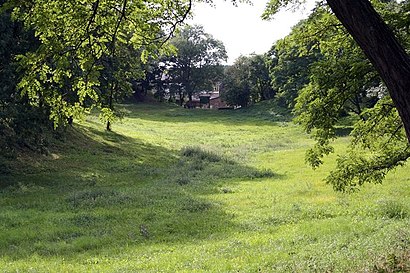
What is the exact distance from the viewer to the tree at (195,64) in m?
81.6

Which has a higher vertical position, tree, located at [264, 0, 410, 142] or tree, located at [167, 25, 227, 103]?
tree, located at [167, 25, 227, 103]

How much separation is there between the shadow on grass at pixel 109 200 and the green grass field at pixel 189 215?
0.17ft

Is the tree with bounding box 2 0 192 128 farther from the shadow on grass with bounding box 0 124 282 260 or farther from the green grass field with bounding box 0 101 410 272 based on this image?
the shadow on grass with bounding box 0 124 282 260

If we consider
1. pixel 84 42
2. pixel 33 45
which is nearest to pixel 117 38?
pixel 84 42

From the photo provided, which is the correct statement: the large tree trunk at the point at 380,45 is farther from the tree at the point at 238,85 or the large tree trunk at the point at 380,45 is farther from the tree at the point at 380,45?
the tree at the point at 238,85

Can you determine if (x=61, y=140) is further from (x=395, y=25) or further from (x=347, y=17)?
(x=347, y=17)

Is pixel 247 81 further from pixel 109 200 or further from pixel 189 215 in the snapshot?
pixel 189 215

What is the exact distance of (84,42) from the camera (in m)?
5.55

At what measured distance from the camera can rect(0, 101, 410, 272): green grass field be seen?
28.9 ft

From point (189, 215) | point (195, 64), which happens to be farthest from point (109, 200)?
point (195, 64)

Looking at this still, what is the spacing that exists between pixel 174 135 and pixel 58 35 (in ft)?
131

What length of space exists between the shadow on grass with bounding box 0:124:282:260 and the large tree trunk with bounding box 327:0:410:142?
8469 millimetres

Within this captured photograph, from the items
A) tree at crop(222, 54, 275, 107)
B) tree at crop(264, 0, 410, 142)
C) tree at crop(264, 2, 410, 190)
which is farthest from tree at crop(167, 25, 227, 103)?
tree at crop(264, 0, 410, 142)

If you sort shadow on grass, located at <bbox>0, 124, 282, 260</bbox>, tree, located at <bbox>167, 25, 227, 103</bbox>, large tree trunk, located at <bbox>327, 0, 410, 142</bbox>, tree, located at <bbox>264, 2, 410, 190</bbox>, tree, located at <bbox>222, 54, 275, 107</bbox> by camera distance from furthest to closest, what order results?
tree, located at <bbox>167, 25, 227, 103</bbox> → tree, located at <bbox>222, 54, 275, 107</bbox> → shadow on grass, located at <bbox>0, 124, 282, 260</bbox> → tree, located at <bbox>264, 2, 410, 190</bbox> → large tree trunk, located at <bbox>327, 0, 410, 142</bbox>
